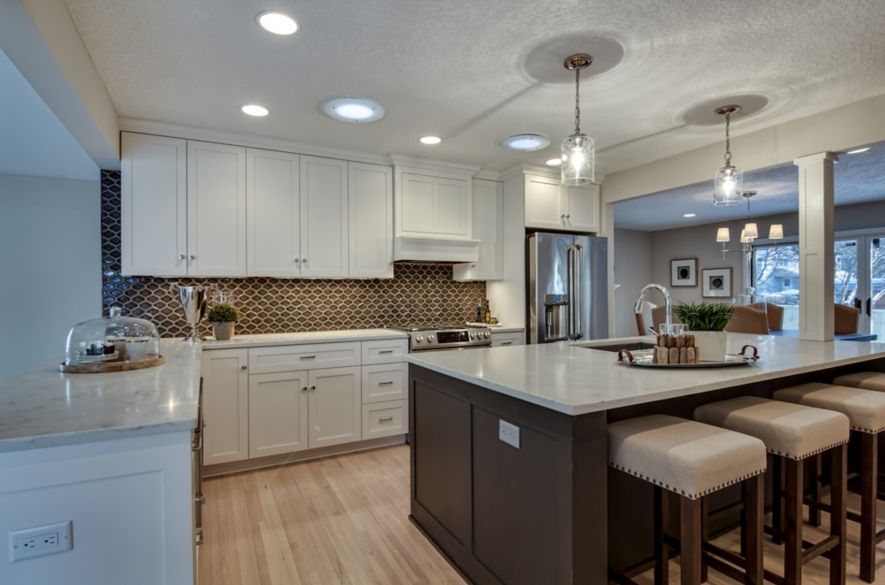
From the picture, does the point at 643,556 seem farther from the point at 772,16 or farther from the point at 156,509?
the point at 772,16

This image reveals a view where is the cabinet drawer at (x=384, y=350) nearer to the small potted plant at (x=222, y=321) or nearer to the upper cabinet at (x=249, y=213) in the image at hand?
the upper cabinet at (x=249, y=213)

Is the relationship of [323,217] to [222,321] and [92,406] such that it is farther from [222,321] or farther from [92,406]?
[92,406]

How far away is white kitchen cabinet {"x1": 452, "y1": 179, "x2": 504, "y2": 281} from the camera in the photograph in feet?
14.0

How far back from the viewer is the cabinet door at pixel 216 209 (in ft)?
10.3

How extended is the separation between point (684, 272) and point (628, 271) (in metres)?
0.95

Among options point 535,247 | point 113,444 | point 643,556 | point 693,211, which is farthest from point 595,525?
point 693,211

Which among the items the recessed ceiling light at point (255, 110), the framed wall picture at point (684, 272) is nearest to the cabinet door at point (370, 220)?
the recessed ceiling light at point (255, 110)

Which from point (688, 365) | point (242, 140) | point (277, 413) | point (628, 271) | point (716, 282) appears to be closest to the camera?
point (688, 365)

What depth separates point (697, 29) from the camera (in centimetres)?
197

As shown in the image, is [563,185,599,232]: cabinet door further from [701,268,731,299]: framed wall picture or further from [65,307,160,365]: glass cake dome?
[701,268,731,299]: framed wall picture

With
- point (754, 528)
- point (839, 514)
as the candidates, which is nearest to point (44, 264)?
point (754, 528)

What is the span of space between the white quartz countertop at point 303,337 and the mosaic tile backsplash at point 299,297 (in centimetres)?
16

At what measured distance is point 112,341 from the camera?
6.49ft

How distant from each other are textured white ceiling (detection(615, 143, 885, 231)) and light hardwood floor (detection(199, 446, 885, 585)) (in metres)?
3.34
